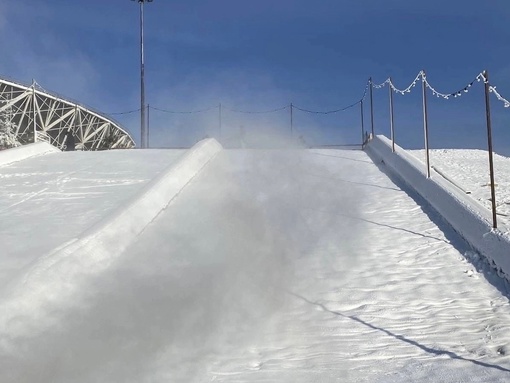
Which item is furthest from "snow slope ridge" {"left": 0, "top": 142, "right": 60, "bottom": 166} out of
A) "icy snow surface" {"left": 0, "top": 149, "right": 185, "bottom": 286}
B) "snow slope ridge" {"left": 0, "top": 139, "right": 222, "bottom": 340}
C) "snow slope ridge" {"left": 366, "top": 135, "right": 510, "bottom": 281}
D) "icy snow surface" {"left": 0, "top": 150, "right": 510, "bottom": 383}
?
"snow slope ridge" {"left": 366, "top": 135, "right": 510, "bottom": 281}

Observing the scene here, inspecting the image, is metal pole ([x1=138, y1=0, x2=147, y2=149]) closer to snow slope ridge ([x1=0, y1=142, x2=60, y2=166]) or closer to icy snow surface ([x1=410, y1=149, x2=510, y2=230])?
snow slope ridge ([x1=0, y1=142, x2=60, y2=166])

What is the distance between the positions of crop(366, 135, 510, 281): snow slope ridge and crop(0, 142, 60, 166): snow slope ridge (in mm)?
8675

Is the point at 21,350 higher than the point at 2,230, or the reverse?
the point at 2,230

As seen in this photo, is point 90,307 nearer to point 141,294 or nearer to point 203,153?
point 141,294

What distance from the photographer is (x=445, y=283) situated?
24.7 ft

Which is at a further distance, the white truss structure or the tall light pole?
the white truss structure

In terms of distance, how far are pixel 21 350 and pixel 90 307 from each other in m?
1.02

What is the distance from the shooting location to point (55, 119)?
59969 millimetres

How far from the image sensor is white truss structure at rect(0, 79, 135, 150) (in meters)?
51.1

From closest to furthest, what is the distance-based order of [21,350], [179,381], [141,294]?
[179,381], [21,350], [141,294]

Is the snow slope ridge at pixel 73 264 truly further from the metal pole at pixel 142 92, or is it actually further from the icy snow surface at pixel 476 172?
the metal pole at pixel 142 92

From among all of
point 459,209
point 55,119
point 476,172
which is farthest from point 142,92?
point 55,119

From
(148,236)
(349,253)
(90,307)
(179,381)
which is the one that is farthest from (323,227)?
(179,381)

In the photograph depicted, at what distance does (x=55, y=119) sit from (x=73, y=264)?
55.4 meters
